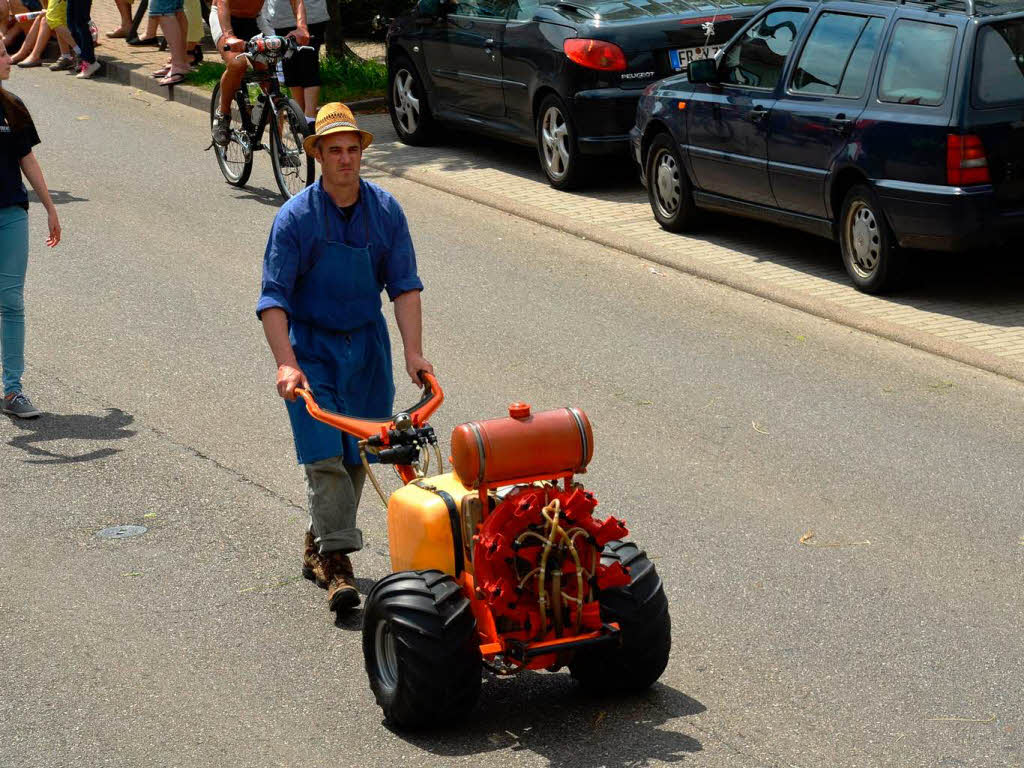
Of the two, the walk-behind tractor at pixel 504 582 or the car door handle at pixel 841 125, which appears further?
the car door handle at pixel 841 125

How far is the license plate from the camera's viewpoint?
1347cm

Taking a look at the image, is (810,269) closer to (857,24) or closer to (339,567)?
(857,24)

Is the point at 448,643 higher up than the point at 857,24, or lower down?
lower down

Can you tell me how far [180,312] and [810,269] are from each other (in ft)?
13.9

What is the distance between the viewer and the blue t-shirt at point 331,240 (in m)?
5.66

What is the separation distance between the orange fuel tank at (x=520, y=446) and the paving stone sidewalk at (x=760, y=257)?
183 inches

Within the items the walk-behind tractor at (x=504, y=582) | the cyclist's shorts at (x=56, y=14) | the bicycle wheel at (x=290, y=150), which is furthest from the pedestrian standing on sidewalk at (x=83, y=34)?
the walk-behind tractor at (x=504, y=582)

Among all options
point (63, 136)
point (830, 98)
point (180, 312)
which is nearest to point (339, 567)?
point (180, 312)

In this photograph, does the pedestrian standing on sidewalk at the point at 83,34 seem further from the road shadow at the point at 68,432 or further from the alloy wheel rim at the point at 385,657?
the alloy wheel rim at the point at 385,657

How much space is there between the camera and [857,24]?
35.0ft

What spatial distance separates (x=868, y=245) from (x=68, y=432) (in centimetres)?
507

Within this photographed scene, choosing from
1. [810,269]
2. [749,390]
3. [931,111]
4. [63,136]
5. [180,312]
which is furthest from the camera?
[63,136]

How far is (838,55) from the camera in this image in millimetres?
10711

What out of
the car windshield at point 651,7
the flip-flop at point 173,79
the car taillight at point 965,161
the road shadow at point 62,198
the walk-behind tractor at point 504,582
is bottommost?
the road shadow at point 62,198
